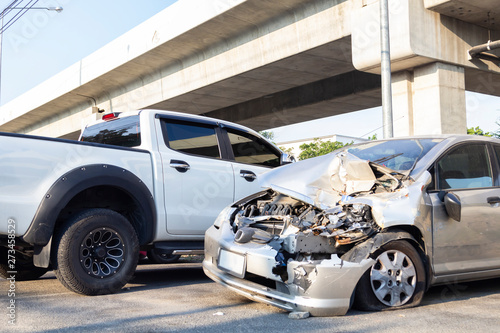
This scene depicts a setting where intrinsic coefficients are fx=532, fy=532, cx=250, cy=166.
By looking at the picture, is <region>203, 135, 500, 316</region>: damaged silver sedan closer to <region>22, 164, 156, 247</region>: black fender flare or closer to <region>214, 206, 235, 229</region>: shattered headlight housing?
<region>214, 206, 235, 229</region>: shattered headlight housing

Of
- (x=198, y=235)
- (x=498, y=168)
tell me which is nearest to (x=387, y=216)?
(x=498, y=168)

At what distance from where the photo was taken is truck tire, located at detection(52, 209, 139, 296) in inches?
191

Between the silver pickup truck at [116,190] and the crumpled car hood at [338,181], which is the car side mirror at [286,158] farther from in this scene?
the crumpled car hood at [338,181]

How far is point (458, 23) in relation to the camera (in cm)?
1218

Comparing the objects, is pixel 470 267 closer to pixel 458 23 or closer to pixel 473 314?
pixel 473 314

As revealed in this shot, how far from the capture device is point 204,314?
14.2ft

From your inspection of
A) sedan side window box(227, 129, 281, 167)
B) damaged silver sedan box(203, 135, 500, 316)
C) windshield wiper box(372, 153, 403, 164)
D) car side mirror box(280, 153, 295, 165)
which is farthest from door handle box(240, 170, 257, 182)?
windshield wiper box(372, 153, 403, 164)

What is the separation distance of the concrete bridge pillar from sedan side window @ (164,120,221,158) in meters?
6.89

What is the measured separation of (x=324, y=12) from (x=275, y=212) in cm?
927

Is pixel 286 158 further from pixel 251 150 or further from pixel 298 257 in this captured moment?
pixel 298 257

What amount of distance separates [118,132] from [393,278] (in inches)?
141

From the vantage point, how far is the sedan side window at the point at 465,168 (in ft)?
16.5

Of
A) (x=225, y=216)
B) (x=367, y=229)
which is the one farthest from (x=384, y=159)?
(x=225, y=216)

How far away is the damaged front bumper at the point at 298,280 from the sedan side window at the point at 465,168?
133 centimetres
